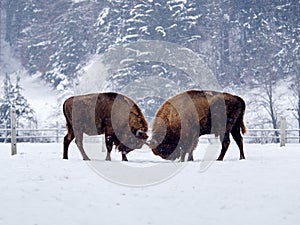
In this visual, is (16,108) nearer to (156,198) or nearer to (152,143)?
(152,143)

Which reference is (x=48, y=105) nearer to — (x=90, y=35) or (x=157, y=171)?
(x=90, y=35)

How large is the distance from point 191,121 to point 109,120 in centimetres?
194

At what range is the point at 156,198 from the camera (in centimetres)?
702

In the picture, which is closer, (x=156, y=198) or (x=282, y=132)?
(x=156, y=198)

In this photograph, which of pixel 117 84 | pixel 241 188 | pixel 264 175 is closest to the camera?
pixel 241 188

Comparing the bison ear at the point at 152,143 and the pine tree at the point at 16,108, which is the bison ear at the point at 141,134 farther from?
the pine tree at the point at 16,108

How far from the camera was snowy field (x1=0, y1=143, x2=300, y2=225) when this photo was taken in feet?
19.9

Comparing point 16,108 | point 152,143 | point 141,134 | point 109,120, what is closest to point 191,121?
point 152,143

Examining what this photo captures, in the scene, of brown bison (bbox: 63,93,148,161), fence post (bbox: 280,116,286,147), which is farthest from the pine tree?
brown bison (bbox: 63,93,148,161)

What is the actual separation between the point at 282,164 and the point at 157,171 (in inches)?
104

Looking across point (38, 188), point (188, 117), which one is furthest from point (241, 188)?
point (188, 117)

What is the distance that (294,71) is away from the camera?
36.9 meters

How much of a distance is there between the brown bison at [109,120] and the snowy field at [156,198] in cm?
267

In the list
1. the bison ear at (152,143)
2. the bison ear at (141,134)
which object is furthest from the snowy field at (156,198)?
the bison ear at (141,134)
